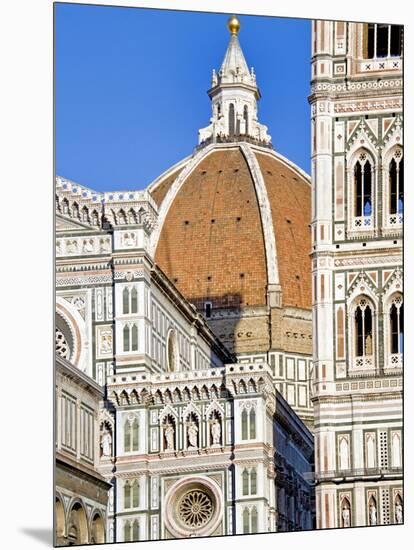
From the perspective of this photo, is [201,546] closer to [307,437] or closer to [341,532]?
[341,532]

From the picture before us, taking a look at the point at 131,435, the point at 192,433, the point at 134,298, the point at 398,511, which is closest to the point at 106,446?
the point at 131,435

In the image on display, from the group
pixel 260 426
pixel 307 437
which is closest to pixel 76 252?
pixel 260 426

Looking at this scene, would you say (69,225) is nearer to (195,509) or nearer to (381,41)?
(195,509)

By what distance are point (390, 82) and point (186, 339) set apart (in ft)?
17.7

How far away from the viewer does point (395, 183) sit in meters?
22.0

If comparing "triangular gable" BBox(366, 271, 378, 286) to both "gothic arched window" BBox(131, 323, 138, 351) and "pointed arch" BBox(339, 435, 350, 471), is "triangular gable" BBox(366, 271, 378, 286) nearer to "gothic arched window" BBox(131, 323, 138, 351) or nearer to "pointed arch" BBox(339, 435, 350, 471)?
"pointed arch" BBox(339, 435, 350, 471)

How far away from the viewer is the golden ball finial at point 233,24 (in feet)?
62.4

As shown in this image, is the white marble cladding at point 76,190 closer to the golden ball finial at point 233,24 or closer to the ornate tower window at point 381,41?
the golden ball finial at point 233,24

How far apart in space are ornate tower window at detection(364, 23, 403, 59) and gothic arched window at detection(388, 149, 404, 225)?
1.06 meters

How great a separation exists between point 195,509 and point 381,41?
17.5 ft

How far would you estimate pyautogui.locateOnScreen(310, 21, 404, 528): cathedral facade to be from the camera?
2117 centimetres

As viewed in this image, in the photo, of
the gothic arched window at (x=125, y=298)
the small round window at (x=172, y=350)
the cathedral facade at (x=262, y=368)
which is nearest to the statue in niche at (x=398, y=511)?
the cathedral facade at (x=262, y=368)

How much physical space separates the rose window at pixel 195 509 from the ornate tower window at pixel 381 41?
508cm

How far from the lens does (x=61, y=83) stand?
18047 mm
